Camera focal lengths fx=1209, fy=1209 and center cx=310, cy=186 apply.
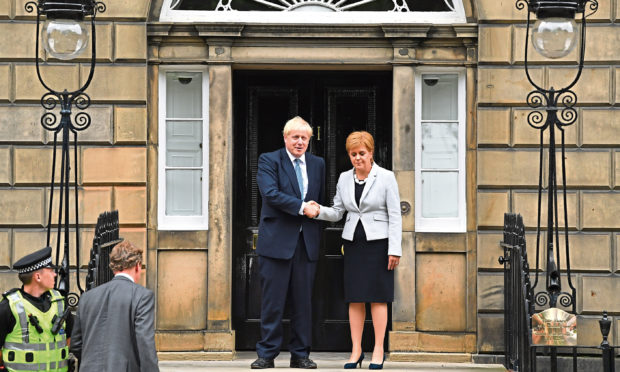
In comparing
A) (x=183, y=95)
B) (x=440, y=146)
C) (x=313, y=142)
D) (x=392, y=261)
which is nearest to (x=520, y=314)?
(x=392, y=261)

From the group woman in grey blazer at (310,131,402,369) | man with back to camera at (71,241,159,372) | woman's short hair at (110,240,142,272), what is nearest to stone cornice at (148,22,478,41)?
woman in grey blazer at (310,131,402,369)

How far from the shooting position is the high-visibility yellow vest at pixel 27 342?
7.88 meters

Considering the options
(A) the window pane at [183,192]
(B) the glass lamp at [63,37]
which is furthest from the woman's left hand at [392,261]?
(B) the glass lamp at [63,37]

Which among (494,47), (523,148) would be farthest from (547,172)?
(494,47)

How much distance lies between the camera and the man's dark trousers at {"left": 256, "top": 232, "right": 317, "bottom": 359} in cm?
990

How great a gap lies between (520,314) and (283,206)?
207 cm

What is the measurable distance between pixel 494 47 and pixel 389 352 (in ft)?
9.80

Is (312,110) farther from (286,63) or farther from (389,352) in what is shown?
(389,352)

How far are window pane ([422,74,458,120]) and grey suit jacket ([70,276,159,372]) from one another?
467 cm

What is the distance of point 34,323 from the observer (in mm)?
7910

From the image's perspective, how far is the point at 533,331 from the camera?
927 cm

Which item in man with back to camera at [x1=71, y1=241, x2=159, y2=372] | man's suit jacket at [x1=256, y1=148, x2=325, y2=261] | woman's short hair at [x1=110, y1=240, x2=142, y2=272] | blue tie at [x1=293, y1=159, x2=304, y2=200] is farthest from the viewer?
blue tie at [x1=293, y1=159, x2=304, y2=200]

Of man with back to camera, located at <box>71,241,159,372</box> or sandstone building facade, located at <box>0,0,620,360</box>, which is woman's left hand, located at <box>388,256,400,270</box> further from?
man with back to camera, located at <box>71,241,159,372</box>

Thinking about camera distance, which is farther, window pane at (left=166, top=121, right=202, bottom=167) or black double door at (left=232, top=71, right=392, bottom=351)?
black double door at (left=232, top=71, right=392, bottom=351)
